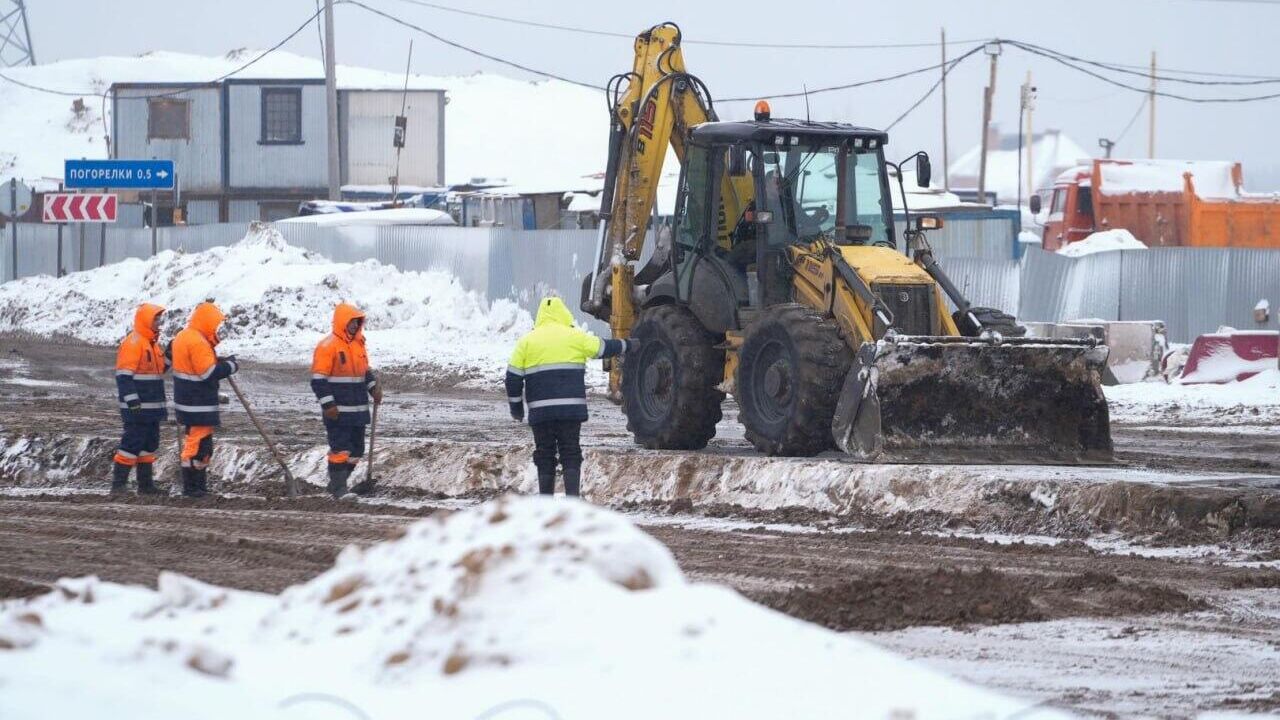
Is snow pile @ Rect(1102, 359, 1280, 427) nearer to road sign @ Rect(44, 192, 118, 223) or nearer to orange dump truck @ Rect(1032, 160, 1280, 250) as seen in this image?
orange dump truck @ Rect(1032, 160, 1280, 250)

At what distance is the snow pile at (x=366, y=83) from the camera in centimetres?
8388

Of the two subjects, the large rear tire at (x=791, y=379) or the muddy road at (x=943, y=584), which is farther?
the large rear tire at (x=791, y=379)

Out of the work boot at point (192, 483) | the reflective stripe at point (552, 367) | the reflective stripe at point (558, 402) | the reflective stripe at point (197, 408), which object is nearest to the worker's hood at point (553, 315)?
the reflective stripe at point (552, 367)

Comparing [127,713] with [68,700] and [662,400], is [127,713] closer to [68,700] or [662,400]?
[68,700]

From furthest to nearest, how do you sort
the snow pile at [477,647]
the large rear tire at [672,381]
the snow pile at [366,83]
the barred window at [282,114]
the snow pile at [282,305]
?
the snow pile at [366,83]
the barred window at [282,114]
the snow pile at [282,305]
the large rear tire at [672,381]
the snow pile at [477,647]

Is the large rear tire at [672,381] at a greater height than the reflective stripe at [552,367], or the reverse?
the reflective stripe at [552,367]

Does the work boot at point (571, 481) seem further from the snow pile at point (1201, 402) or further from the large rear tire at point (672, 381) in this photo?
the snow pile at point (1201, 402)

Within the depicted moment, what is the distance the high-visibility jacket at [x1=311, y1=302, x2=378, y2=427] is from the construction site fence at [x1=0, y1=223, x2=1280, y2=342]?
12.7 metres

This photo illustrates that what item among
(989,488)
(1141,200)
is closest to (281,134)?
(1141,200)

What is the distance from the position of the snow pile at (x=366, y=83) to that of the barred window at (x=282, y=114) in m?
28.1

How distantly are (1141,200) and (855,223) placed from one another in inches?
737

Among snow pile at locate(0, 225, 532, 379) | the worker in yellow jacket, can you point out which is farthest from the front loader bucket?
snow pile at locate(0, 225, 532, 379)

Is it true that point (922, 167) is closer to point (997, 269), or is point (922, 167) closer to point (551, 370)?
point (551, 370)

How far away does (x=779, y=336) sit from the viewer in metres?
13.4
